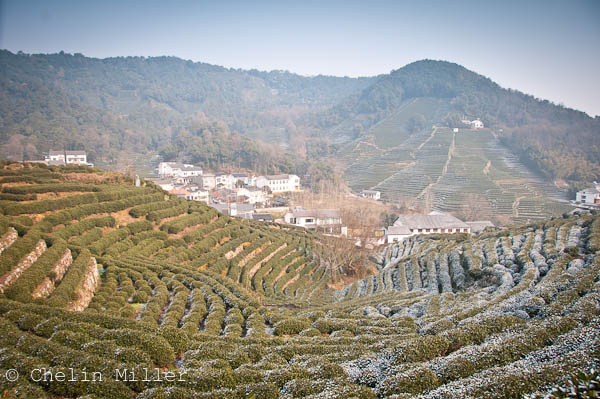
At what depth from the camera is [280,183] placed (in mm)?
92062

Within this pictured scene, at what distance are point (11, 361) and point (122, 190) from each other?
23564 millimetres

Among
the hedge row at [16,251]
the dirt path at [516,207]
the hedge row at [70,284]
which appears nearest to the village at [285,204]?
the dirt path at [516,207]

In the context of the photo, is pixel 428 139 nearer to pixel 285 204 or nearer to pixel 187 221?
pixel 285 204

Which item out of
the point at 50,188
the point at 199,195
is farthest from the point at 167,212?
the point at 199,195

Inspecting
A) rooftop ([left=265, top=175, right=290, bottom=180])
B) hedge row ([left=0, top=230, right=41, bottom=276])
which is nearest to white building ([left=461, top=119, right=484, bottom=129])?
rooftop ([left=265, top=175, right=290, bottom=180])

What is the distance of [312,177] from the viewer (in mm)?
99312

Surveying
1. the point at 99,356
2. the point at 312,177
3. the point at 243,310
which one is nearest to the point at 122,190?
the point at 243,310

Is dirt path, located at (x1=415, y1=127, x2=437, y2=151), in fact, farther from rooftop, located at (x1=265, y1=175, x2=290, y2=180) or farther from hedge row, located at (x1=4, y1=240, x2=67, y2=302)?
hedge row, located at (x1=4, y1=240, x2=67, y2=302)

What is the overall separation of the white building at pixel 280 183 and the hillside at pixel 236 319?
203ft

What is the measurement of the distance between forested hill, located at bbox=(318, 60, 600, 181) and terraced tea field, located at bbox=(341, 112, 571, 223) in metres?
6.27

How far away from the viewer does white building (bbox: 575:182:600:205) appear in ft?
221

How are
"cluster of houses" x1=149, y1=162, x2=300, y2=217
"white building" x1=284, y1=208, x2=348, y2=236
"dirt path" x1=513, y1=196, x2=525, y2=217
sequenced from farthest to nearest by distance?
"cluster of houses" x1=149, y1=162, x2=300, y2=217 < "dirt path" x1=513, y1=196, x2=525, y2=217 < "white building" x1=284, y1=208, x2=348, y2=236

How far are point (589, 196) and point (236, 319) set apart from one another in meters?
79.1

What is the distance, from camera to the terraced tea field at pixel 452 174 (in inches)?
2776
